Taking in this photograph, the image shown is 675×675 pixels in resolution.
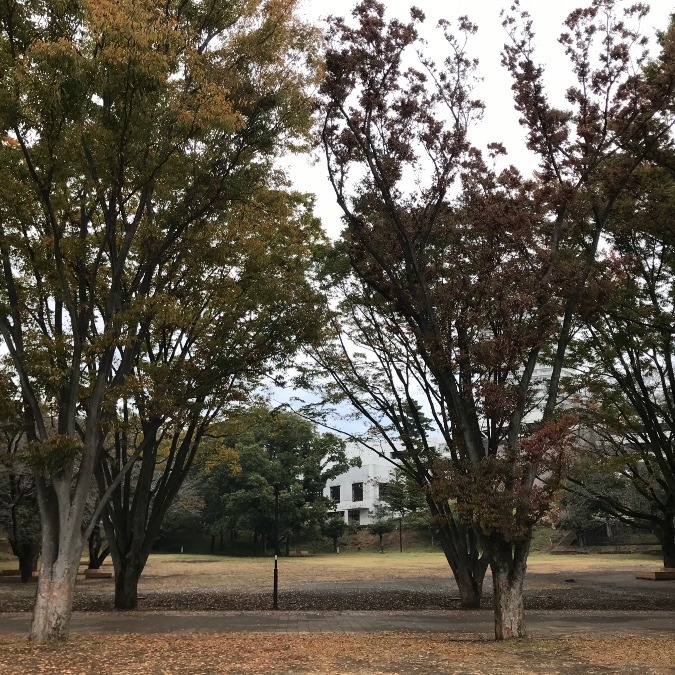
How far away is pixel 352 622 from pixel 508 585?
13.4 feet

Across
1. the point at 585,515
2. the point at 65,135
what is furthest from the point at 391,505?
the point at 65,135

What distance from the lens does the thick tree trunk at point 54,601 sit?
885 centimetres

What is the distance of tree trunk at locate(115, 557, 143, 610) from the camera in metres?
14.8

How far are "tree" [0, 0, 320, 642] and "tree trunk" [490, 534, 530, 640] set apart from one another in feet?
19.2

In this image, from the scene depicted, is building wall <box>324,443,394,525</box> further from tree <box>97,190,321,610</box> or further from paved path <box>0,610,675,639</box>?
tree <box>97,190,321,610</box>

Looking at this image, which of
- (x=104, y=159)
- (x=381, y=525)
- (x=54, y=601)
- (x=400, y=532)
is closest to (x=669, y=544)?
(x=54, y=601)

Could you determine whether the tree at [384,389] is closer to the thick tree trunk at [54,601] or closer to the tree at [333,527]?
the thick tree trunk at [54,601]

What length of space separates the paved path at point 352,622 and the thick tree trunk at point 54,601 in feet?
6.71

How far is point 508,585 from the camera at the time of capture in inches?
377

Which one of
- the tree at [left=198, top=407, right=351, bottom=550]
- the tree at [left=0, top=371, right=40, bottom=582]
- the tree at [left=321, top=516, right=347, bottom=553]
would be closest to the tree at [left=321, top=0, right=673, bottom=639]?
the tree at [left=0, top=371, right=40, bottom=582]

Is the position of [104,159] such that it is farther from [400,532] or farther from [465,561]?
[400,532]

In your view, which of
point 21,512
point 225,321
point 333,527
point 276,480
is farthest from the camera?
point 333,527

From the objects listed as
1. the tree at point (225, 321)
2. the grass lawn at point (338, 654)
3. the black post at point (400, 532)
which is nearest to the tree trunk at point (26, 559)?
the tree at point (225, 321)

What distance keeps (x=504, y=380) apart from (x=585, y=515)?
38106 mm
